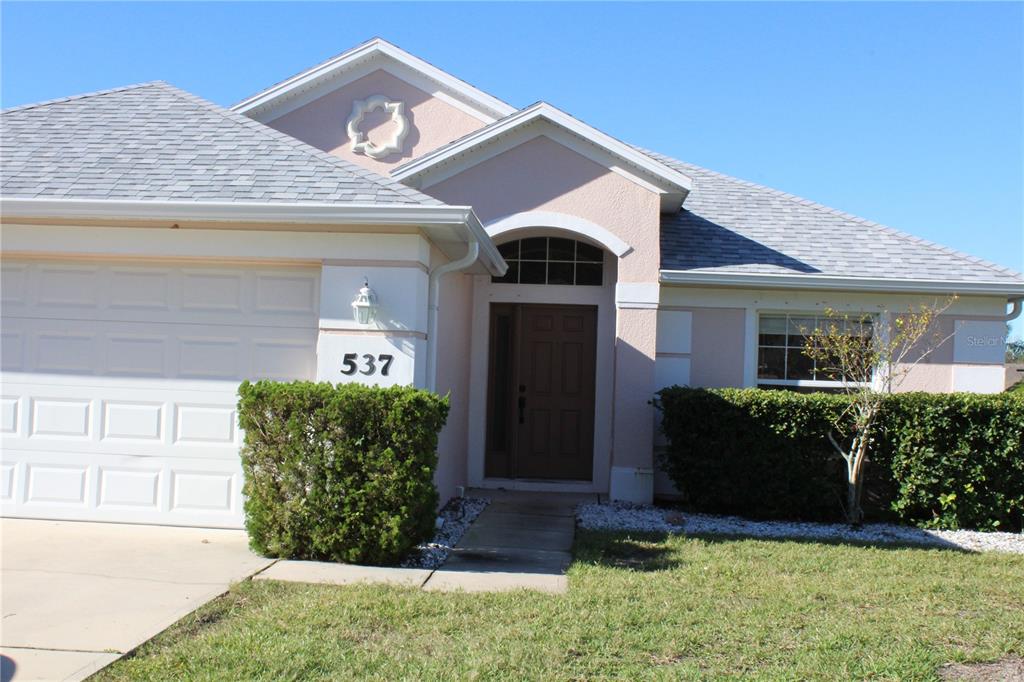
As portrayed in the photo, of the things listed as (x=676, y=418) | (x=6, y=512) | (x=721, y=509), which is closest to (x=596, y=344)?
(x=676, y=418)

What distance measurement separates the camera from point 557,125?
1046cm

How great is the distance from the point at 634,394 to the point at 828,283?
9.58 feet

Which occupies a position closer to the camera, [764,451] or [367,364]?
[367,364]

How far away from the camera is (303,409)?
272 inches

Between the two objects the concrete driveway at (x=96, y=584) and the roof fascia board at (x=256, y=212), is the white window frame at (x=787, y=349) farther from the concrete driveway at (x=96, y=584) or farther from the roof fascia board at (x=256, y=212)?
the concrete driveway at (x=96, y=584)

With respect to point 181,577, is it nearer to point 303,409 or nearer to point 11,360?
point 303,409

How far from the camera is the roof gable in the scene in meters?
10.4

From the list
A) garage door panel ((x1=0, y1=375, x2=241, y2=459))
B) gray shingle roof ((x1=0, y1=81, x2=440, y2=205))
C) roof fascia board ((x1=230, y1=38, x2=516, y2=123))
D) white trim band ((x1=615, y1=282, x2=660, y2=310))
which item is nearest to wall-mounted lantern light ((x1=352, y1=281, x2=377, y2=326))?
gray shingle roof ((x1=0, y1=81, x2=440, y2=205))

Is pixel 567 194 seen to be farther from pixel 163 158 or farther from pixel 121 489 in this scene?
pixel 121 489

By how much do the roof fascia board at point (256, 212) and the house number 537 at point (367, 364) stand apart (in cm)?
119

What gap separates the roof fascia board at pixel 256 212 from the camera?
292 inches

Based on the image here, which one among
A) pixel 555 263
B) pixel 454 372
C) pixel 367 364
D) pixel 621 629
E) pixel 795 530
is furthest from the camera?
pixel 555 263

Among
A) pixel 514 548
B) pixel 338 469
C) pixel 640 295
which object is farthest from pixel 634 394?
pixel 338 469

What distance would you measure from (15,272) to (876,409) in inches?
352
